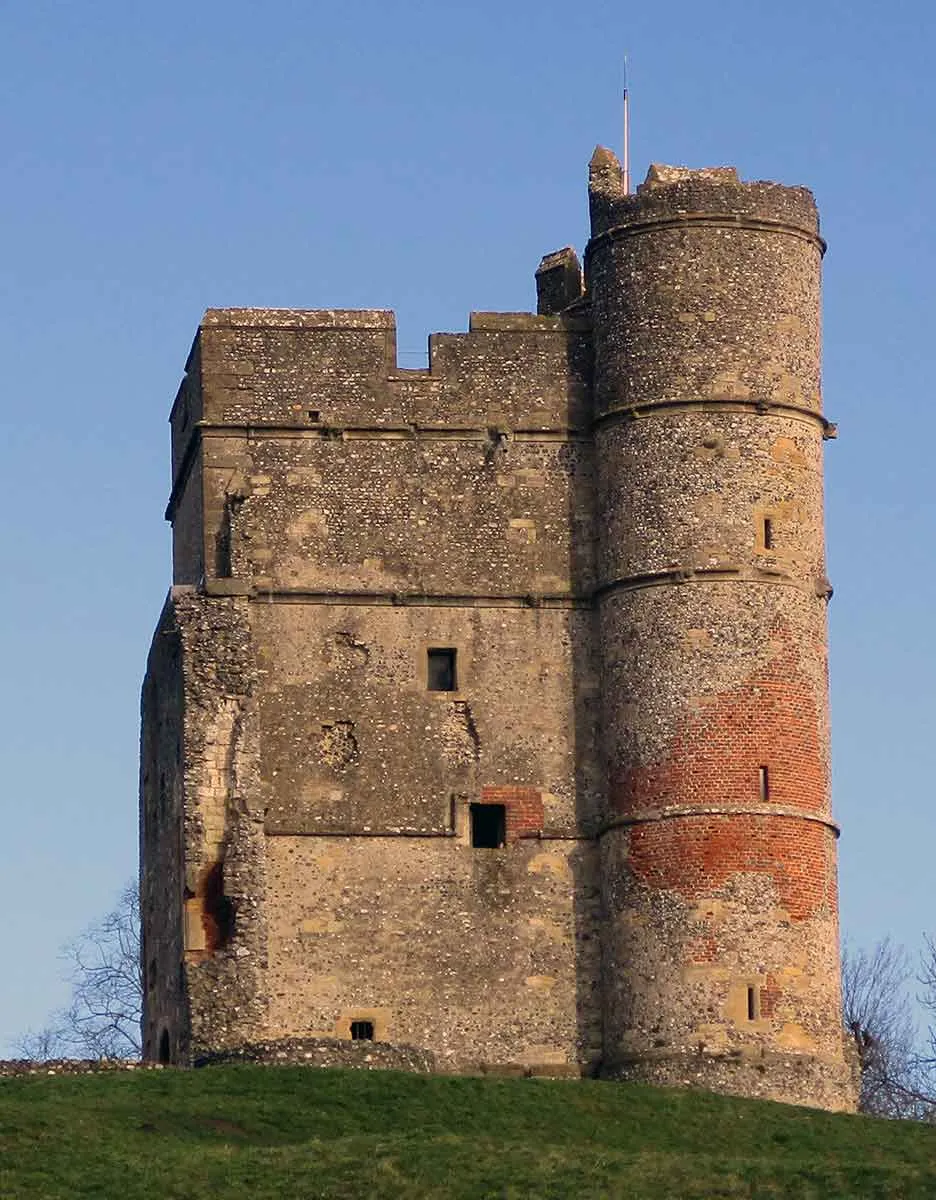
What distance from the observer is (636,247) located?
5138 centimetres

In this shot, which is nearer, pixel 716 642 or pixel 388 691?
pixel 716 642

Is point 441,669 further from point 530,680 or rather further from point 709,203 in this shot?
point 709,203

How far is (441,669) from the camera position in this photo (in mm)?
51344

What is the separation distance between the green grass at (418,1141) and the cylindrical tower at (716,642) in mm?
2641

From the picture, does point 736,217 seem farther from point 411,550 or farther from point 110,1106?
point 110,1106

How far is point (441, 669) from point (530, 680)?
1.25 metres

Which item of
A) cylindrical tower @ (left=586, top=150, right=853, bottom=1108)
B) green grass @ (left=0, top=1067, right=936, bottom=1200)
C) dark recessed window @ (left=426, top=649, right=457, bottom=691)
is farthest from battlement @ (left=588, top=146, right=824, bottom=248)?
green grass @ (left=0, top=1067, right=936, bottom=1200)

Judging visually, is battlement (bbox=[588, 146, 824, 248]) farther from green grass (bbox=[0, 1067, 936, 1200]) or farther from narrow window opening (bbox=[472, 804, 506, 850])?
green grass (bbox=[0, 1067, 936, 1200])

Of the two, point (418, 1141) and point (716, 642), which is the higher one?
point (716, 642)

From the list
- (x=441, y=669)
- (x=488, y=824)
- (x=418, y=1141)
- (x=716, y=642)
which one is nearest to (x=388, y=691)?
(x=441, y=669)

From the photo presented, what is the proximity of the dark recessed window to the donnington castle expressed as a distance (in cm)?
5

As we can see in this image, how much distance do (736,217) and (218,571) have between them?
28.7ft

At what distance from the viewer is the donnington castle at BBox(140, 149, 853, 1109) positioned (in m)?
49.3

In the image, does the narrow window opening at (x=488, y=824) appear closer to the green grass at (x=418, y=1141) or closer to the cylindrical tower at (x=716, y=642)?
the cylindrical tower at (x=716, y=642)
